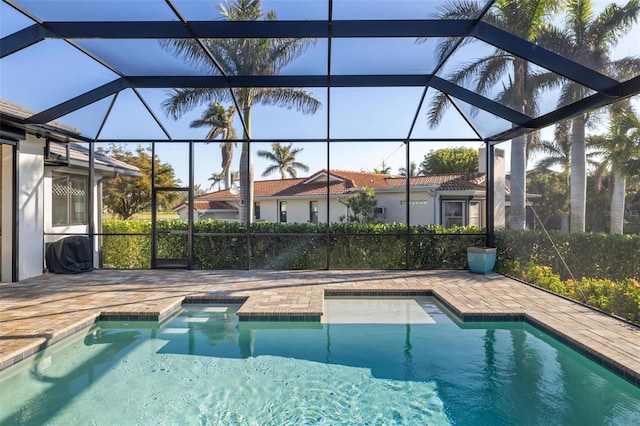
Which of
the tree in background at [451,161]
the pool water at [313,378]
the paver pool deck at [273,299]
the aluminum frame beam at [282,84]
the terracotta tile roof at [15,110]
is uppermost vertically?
the tree in background at [451,161]

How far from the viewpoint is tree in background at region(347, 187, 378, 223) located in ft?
49.8

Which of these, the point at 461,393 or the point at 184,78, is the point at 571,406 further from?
the point at 184,78

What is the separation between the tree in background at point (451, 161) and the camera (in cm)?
2869

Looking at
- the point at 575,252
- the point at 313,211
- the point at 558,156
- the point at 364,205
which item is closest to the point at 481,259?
the point at 575,252

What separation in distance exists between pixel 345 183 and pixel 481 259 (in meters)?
10.3

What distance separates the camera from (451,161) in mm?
29094

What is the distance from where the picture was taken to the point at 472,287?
7555 millimetres

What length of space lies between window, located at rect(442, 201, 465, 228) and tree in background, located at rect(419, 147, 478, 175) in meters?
13.6

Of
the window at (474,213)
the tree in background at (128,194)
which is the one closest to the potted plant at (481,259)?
the window at (474,213)

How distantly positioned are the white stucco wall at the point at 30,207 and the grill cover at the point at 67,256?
183 millimetres

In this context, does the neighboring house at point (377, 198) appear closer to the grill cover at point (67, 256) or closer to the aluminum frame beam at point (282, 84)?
the aluminum frame beam at point (282, 84)

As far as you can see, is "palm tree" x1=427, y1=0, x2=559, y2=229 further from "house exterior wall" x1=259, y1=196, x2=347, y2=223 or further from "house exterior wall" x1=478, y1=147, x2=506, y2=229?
"house exterior wall" x1=259, y1=196, x2=347, y2=223

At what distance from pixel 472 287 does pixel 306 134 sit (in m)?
4.73

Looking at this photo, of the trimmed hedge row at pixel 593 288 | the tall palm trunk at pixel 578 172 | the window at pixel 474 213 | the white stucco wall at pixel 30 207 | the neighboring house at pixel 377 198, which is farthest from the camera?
the window at pixel 474 213
